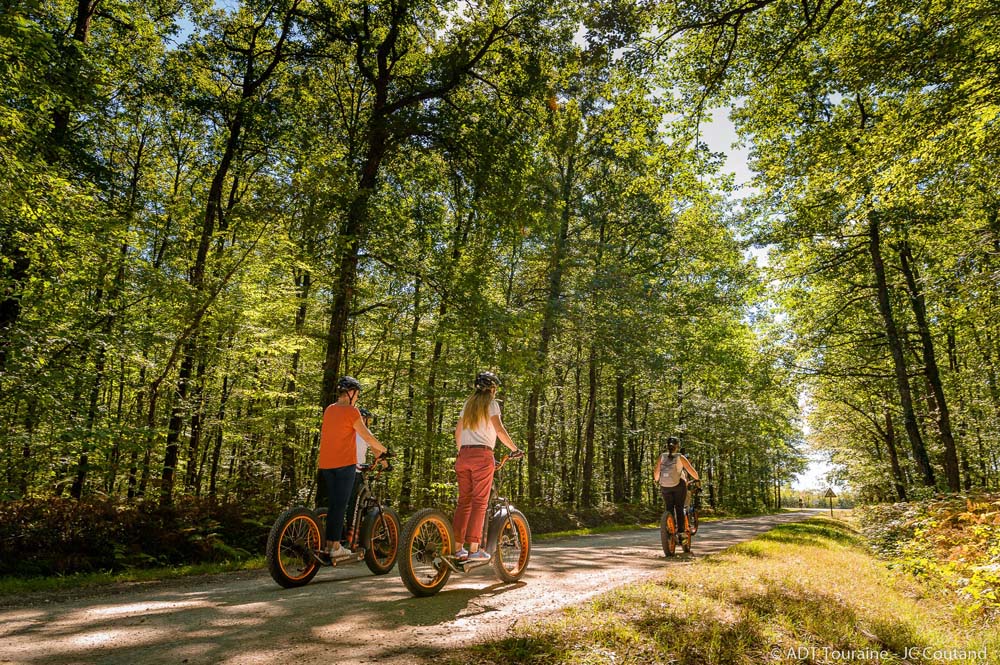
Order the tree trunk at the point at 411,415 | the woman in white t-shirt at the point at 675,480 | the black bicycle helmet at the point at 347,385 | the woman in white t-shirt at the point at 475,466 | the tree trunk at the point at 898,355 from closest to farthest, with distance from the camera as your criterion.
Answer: the woman in white t-shirt at the point at 475,466 → the black bicycle helmet at the point at 347,385 → the woman in white t-shirt at the point at 675,480 → the tree trunk at the point at 411,415 → the tree trunk at the point at 898,355

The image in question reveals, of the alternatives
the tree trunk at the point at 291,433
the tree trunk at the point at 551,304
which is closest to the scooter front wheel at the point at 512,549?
the tree trunk at the point at 291,433

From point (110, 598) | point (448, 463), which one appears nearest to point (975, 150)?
point (110, 598)

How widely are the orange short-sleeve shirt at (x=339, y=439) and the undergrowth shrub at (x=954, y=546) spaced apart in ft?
22.4

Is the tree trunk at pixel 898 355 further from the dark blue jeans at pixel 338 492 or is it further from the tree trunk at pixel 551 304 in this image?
the dark blue jeans at pixel 338 492

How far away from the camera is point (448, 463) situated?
17.3 m

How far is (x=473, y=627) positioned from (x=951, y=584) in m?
6.94

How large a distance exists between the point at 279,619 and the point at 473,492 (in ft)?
6.68

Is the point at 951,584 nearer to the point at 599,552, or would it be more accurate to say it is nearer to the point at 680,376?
the point at 599,552

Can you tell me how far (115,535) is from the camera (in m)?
8.05

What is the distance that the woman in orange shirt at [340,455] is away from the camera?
5.71 m

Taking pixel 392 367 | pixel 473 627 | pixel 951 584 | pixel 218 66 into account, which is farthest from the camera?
pixel 392 367

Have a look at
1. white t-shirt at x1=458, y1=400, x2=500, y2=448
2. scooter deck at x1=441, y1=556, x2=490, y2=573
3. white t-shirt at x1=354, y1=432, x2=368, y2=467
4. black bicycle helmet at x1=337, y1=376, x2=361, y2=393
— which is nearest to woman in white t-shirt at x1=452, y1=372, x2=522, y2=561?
white t-shirt at x1=458, y1=400, x2=500, y2=448

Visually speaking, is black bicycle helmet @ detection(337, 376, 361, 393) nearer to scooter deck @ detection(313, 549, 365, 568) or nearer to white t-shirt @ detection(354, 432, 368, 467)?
white t-shirt @ detection(354, 432, 368, 467)

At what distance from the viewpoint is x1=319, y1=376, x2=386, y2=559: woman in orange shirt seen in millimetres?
5709
